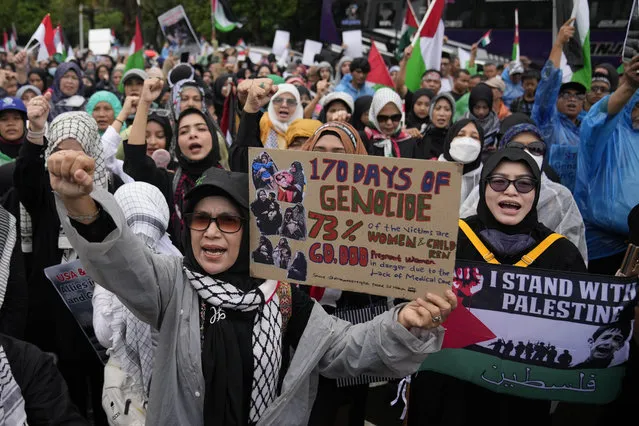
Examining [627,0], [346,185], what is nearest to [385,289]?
[346,185]

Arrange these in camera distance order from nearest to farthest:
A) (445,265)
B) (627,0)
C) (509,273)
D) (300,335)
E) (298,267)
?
(445,265)
(298,267)
(300,335)
(509,273)
(627,0)

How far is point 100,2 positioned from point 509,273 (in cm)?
3843

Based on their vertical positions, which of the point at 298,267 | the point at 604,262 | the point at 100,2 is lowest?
the point at 604,262

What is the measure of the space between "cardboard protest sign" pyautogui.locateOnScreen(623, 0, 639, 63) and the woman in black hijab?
2.61 metres

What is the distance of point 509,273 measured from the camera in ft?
8.97

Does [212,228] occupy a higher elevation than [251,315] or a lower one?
higher

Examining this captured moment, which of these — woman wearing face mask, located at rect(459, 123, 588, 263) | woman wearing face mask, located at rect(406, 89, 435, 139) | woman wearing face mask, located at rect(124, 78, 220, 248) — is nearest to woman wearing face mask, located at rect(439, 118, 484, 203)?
woman wearing face mask, located at rect(459, 123, 588, 263)

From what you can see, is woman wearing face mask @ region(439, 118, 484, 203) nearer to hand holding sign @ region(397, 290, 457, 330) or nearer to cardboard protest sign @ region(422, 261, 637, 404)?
cardboard protest sign @ region(422, 261, 637, 404)

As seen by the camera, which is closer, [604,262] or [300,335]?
[300,335]

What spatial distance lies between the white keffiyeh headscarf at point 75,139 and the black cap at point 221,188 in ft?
3.87

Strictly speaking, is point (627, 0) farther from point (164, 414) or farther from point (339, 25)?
point (164, 414)

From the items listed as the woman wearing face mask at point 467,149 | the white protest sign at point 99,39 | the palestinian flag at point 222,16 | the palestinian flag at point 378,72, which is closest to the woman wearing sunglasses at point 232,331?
the woman wearing face mask at point 467,149

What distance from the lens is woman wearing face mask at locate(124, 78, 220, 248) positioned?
3.77 meters

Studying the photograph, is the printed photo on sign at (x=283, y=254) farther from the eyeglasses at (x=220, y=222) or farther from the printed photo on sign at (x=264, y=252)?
the eyeglasses at (x=220, y=222)
